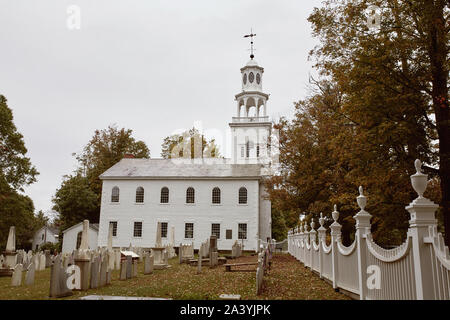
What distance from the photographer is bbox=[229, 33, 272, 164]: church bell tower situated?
135ft

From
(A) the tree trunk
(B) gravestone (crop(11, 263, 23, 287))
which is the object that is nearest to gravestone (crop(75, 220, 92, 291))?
(B) gravestone (crop(11, 263, 23, 287))

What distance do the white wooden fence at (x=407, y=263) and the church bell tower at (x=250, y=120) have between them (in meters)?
31.6

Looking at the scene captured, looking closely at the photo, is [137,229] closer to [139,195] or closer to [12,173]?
[139,195]

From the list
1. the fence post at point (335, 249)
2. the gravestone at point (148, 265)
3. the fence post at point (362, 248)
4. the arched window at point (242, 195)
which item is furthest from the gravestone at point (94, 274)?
the arched window at point (242, 195)

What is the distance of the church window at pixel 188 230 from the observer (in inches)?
1405

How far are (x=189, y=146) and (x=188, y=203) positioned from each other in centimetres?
1517

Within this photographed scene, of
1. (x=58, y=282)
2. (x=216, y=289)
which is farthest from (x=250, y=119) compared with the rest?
(x=58, y=282)

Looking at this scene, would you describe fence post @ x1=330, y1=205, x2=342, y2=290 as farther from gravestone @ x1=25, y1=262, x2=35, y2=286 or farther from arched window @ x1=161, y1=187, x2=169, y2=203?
arched window @ x1=161, y1=187, x2=169, y2=203

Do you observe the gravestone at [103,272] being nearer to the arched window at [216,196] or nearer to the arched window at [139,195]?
the arched window at [216,196]

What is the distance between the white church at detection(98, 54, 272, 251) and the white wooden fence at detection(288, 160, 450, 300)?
25.7 metres

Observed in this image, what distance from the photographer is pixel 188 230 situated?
118ft
